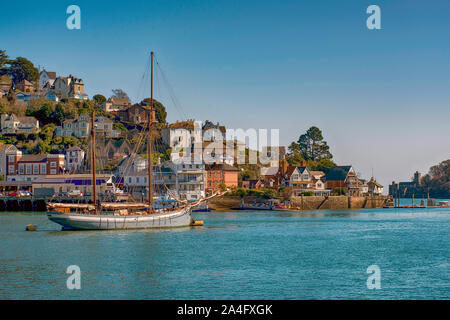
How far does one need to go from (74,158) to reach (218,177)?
130 ft

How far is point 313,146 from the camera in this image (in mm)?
176750

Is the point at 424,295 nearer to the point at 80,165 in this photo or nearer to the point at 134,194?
the point at 134,194

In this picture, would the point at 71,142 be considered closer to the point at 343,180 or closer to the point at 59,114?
the point at 59,114

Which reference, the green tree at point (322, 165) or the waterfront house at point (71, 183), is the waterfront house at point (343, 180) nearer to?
the green tree at point (322, 165)

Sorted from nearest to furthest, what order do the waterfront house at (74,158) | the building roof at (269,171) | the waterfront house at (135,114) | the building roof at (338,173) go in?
the waterfront house at (74,158) < the building roof at (269,171) < the building roof at (338,173) < the waterfront house at (135,114)

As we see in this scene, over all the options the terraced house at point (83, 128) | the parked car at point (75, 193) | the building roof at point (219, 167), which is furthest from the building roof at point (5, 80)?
the building roof at point (219, 167)

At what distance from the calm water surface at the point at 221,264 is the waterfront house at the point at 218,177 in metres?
60.8

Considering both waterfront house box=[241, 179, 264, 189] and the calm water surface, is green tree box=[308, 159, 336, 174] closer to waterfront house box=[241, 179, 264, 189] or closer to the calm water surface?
waterfront house box=[241, 179, 264, 189]

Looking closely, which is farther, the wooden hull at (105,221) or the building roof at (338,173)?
the building roof at (338,173)

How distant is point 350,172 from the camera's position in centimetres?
14988

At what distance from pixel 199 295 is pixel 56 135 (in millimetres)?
138254

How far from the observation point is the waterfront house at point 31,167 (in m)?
131

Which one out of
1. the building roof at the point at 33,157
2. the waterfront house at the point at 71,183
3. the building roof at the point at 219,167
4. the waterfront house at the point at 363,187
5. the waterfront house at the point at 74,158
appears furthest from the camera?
the waterfront house at the point at 363,187
